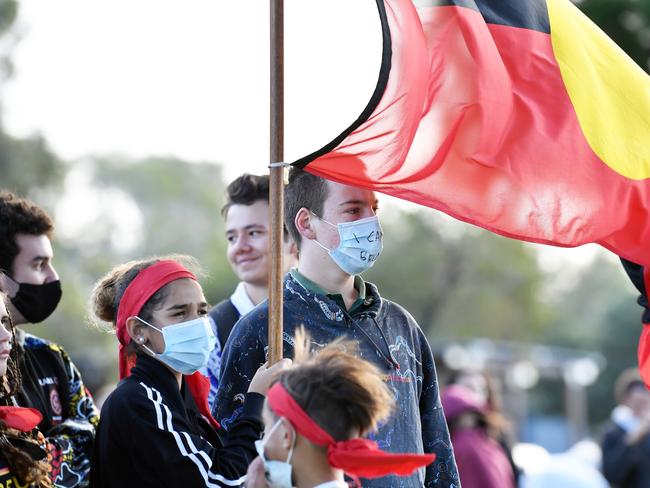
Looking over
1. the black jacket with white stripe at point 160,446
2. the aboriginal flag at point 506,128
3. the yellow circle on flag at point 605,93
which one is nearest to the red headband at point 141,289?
the black jacket with white stripe at point 160,446

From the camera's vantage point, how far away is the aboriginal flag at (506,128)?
4.83m

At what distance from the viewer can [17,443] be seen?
178 inches

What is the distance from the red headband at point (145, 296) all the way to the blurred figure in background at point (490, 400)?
3986mm

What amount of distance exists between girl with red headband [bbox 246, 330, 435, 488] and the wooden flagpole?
0.56 meters

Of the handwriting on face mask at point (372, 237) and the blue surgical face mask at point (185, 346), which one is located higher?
the handwriting on face mask at point (372, 237)

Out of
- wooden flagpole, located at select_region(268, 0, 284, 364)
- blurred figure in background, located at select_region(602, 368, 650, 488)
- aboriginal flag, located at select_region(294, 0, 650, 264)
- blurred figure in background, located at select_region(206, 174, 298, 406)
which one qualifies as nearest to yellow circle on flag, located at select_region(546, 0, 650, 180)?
aboriginal flag, located at select_region(294, 0, 650, 264)

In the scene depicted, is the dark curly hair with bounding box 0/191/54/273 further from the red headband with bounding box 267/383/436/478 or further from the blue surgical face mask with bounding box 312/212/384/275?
the red headband with bounding box 267/383/436/478

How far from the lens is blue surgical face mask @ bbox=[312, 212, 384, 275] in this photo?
188 inches

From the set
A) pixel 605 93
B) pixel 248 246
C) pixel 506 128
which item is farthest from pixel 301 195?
pixel 605 93

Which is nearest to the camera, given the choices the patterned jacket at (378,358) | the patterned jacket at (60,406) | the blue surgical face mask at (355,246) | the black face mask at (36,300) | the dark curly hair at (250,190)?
the patterned jacket at (378,358)

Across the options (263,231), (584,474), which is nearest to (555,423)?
(584,474)

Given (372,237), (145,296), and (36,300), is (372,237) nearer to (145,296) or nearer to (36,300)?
(145,296)

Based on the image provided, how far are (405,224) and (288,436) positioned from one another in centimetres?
4167

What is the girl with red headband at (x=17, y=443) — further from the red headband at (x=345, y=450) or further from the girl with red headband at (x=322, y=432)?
the red headband at (x=345, y=450)
